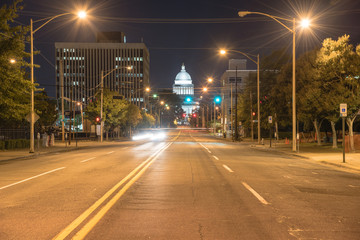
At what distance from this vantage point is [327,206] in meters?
8.41

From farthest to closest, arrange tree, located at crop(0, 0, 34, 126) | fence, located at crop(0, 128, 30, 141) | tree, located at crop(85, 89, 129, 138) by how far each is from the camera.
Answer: tree, located at crop(85, 89, 129, 138) < fence, located at crop(0, 128, 30, 141) < tree, located at crop(0, 0, 34, 126)

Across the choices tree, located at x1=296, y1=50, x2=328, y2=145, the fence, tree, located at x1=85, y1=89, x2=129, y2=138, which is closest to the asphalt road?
tree, located at x1=296, y1=50, x2=328, y2=145

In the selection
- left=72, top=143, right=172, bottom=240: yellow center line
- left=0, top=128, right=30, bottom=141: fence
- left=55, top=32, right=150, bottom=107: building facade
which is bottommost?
left=72, top=143, right=172, bottom=240: yellow center line

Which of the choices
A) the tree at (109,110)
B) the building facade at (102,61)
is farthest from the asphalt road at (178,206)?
the building facade at (102,61)

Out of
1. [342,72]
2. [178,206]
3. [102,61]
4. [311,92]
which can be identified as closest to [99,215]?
[178,206]

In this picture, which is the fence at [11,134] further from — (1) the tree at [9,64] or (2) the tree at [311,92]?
(2) the tree at [311,92]

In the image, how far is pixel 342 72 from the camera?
25.7 metres

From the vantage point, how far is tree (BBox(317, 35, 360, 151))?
2483cm

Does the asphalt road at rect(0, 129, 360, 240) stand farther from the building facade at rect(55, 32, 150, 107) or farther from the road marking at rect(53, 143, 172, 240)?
the building facade at rect(55, 32, 150, 107)

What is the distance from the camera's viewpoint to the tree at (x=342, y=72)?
24.8 metres

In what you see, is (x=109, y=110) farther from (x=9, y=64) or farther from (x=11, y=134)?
(x=9, y=64)

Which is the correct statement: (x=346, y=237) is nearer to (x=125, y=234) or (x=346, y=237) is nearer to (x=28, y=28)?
(x=125, y=234)

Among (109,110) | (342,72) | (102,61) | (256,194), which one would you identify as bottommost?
(256,194)

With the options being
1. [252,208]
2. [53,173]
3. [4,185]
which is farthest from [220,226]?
[53,173]
